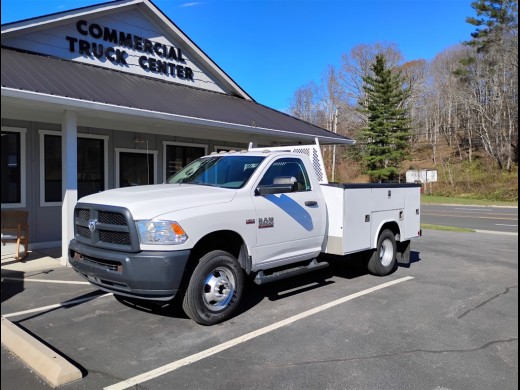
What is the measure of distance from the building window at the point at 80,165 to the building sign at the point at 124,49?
7.02 ft

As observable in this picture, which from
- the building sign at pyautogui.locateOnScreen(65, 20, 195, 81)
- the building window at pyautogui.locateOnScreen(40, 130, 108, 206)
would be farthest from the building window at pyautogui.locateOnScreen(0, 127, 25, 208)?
the building sign at pyautogui.locateOnScreen(65, 20, 195, 81)

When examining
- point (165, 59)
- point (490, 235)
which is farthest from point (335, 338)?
point (490, 235)

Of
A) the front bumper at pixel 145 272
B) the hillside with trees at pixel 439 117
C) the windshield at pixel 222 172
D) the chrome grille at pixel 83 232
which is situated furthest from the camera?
the hillside with trees at pixel 439 117

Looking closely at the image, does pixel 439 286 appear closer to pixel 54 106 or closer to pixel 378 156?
pixel 54 106

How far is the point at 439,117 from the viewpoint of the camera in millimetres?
65688

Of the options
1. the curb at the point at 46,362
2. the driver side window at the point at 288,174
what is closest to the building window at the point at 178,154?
the driver side window at the point at 288,174

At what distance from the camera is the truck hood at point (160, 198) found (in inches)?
180

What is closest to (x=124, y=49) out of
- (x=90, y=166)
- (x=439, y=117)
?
(x=90, y=166)

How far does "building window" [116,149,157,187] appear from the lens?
11.5 meters

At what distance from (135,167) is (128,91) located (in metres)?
2.80

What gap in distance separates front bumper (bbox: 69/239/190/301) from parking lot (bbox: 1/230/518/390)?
49cm

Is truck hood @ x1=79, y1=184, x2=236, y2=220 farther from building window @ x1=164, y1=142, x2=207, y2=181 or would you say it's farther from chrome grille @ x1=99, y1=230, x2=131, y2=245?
building window @ x1=164, y1=142, x2=207, y2=181

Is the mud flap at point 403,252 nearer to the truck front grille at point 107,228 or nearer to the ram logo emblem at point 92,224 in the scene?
the truck front grille at point 107,228

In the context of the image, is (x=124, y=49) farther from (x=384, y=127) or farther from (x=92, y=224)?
(x=384, y=127)
